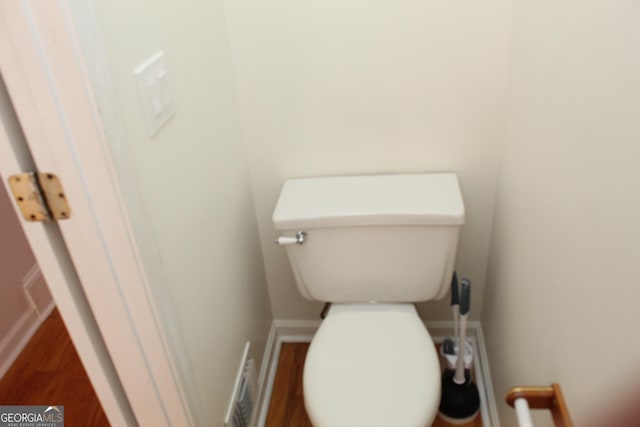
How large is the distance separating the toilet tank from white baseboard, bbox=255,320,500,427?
352 millimetres

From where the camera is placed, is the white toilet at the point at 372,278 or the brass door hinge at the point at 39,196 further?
the white toilet at the point at 372,278

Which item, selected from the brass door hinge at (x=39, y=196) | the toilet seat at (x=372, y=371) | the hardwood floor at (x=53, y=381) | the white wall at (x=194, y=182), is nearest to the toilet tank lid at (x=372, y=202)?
the white wall at (x=194, y=182)

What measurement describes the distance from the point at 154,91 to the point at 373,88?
672 millimetres

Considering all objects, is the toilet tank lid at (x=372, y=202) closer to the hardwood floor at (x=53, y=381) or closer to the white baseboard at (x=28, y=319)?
the hardwood floor at (x=53, y=381)

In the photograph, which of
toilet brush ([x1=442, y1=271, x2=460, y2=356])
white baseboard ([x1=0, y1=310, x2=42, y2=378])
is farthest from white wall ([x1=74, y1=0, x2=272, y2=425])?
white baseboard ([x1=0, y1=310, x2=42, y2=378])

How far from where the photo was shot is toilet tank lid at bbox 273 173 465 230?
1.30 metres

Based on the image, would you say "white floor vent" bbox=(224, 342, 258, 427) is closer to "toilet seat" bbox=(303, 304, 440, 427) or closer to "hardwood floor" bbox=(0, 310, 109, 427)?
"toilet seat" bbox=(303, 304, 440, 427)

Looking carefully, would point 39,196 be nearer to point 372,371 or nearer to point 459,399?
point 372,371

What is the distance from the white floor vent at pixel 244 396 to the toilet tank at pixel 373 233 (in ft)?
0.89

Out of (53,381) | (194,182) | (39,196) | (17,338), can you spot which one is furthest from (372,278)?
(17,338)

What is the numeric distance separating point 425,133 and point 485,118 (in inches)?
6.5

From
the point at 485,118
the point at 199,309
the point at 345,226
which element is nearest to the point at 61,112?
the point at 199,309

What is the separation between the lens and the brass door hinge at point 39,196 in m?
0.71

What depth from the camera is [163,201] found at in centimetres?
90
